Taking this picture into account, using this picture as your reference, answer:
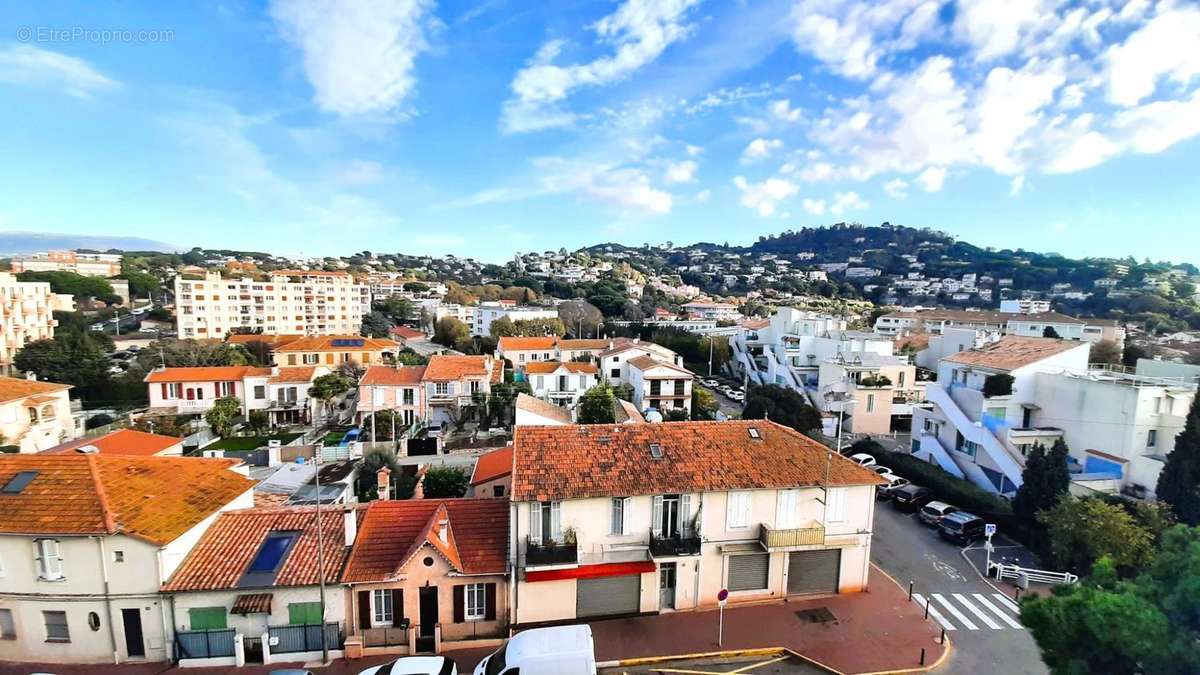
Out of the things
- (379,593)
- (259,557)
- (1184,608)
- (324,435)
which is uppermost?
(1184,608)

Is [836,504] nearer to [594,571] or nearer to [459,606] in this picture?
[594,571]

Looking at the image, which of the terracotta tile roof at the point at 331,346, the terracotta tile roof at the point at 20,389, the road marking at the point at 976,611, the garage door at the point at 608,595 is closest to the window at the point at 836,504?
the road marking at the point at 976,611

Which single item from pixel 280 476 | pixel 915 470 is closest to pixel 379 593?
pixel 280 476

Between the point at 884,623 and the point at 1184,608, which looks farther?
the point at 884,623

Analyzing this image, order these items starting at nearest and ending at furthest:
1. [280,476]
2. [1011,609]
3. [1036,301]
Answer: [1011,609]
[280,476]
[1036,301]

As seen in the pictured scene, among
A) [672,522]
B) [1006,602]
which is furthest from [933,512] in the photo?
[672,522]

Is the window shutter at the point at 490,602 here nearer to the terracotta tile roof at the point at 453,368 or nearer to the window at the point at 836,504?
the window at the point at 836,504

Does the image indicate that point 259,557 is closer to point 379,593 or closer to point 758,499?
point 379,593
